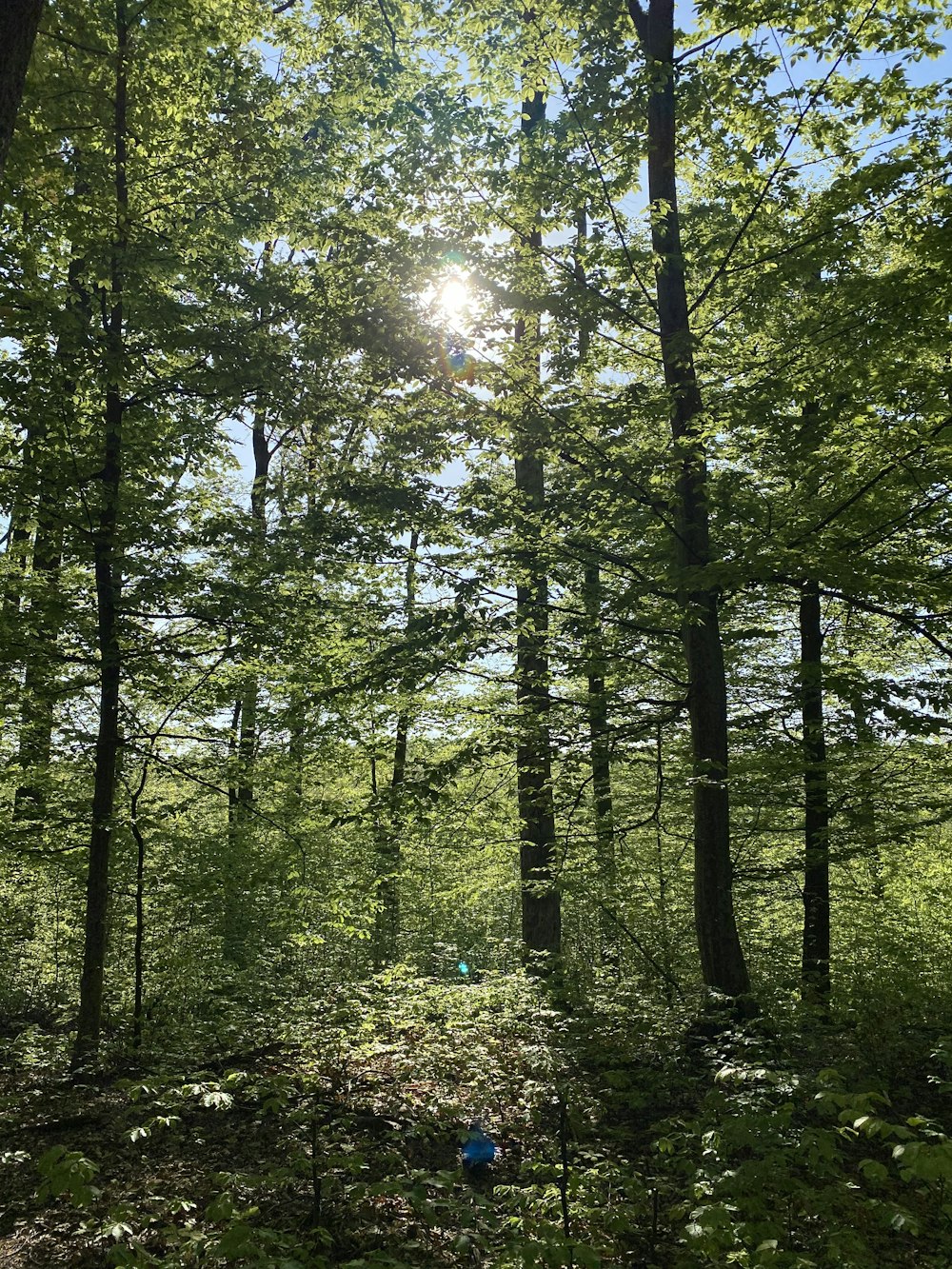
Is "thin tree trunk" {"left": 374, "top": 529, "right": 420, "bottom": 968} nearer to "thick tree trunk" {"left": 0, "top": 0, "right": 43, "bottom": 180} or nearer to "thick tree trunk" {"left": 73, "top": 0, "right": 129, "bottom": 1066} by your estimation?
"thick tree trunk" {"left": 73, "top": 0, "right": 129, "bottom": 1066}

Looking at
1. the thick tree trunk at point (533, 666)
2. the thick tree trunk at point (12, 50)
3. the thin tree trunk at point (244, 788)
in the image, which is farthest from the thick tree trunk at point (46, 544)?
the thick tree trunk at point (533, 666)

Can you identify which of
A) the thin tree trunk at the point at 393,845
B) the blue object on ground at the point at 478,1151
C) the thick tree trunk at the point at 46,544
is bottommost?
the blue object on ground at the point at 478,1151

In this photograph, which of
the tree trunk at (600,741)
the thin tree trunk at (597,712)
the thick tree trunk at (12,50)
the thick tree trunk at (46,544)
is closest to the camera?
the thick tree trunk at (12,50)

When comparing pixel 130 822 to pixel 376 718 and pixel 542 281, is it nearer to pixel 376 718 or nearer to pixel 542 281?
pixel 376 718

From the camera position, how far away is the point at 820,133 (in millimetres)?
6953

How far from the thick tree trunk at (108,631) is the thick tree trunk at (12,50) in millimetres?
3745

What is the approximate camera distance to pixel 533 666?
1127 centimetres

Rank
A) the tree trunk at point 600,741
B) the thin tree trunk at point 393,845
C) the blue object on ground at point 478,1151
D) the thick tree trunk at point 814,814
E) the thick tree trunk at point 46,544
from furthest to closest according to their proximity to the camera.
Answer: the tree trunk at point 600,741 → the thick tree trunk at point 814,814 → the thin tree trunk at point 393,845 → the thick tree trunk at point 46,544 → the blue object on ground at point 478,1151

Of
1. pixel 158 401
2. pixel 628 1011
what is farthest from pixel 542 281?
pixel 628 1011

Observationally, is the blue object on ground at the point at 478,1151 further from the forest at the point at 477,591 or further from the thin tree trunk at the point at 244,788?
the thin tree trunk at the point at 244,788

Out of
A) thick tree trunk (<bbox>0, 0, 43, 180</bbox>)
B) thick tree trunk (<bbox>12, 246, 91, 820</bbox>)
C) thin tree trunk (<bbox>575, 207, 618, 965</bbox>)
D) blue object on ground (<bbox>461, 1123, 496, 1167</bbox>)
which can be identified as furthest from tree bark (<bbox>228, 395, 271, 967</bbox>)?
thick tree trunk (<bbox>0, 0, 43, 180</bbox>)

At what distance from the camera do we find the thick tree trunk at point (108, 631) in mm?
7617

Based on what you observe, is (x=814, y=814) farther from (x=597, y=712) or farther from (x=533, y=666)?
(x=533, y=666)

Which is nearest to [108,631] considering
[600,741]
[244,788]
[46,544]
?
[46,544]
